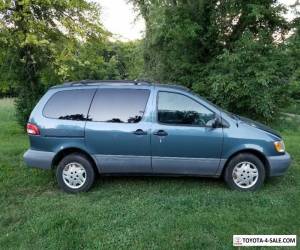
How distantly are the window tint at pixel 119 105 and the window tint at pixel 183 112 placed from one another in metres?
0.31

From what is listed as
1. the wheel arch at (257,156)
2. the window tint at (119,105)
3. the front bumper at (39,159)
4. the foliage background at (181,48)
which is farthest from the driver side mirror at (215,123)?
the foliage background at (181,48)

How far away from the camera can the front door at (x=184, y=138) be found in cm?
576

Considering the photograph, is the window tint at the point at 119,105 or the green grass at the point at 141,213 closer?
the green grass at the point at 141,213

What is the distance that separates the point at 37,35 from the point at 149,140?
6.36 m

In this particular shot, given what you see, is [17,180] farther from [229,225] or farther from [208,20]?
[208,20]

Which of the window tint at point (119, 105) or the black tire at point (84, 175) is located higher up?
the window tint at point (119, 105)

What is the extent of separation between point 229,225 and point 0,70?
395 inches

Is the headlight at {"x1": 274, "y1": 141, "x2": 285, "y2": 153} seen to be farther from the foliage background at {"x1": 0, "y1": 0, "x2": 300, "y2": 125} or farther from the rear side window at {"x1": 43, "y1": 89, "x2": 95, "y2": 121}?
the foliage background at {"x1": 0, "y1": 0, "x2": 300, "y2": 125}

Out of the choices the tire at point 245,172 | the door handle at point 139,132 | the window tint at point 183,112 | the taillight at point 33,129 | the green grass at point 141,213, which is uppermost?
the window tint at point 183,112

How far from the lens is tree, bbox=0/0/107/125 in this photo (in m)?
10.2

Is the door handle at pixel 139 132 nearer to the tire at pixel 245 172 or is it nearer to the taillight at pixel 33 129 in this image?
the tire at pixel 245 172

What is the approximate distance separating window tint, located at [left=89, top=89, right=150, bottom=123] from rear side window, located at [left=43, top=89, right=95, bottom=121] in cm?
13

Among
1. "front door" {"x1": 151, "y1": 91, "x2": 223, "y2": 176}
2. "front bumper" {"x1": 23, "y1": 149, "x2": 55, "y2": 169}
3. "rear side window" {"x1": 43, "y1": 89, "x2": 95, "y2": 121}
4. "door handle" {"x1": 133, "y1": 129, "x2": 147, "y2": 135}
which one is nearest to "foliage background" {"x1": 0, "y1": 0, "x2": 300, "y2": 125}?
"rear side window" {"x1": 43, "y1": 89, "x2": 95, "y2": 121}

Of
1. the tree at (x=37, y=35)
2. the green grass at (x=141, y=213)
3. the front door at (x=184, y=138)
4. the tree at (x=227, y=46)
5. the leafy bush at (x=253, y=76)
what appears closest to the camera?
the green grass at (x=141, y=213)
